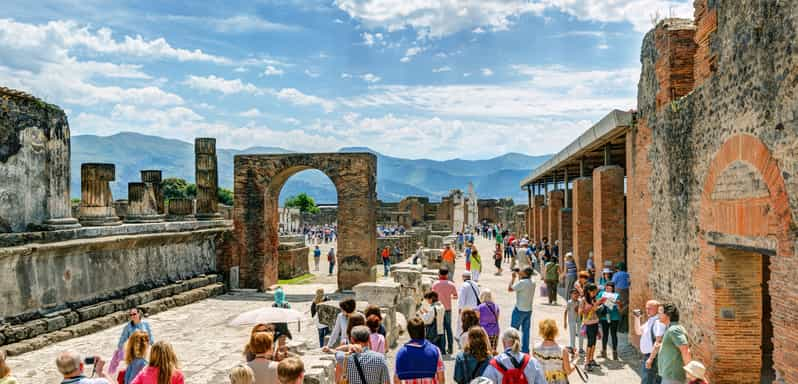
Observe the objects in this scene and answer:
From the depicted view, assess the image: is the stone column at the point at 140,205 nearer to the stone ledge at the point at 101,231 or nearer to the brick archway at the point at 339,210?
the stone ledge at the point at 101,231

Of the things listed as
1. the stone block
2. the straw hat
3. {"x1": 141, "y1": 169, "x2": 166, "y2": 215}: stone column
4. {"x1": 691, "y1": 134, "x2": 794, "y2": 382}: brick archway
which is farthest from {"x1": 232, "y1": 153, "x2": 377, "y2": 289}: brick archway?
the straw hat

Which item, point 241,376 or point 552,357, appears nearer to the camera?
point 241,376

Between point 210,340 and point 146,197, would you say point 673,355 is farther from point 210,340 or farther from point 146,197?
point 146,197

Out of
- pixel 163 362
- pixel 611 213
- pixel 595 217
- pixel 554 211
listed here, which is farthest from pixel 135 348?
pixel 554 211

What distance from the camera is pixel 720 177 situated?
748 cm

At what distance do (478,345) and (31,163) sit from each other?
11819 millimetres

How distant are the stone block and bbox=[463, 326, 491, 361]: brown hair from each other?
22.9 feet

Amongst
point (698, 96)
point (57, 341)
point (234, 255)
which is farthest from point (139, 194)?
point (698, 96)

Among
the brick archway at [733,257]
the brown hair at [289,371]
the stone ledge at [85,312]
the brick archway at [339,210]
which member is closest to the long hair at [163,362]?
the brown hair at [289,371]

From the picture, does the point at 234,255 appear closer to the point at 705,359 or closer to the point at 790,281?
the point at 705,359

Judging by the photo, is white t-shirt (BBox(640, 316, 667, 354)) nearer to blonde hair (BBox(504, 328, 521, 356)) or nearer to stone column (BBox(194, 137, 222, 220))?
blonde hair (BBox(504, 328, 521, 356))

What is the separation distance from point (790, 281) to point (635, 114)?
20.1ft

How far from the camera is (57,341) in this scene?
1245cm

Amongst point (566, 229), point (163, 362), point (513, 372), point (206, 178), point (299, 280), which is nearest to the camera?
point (163, 362)
